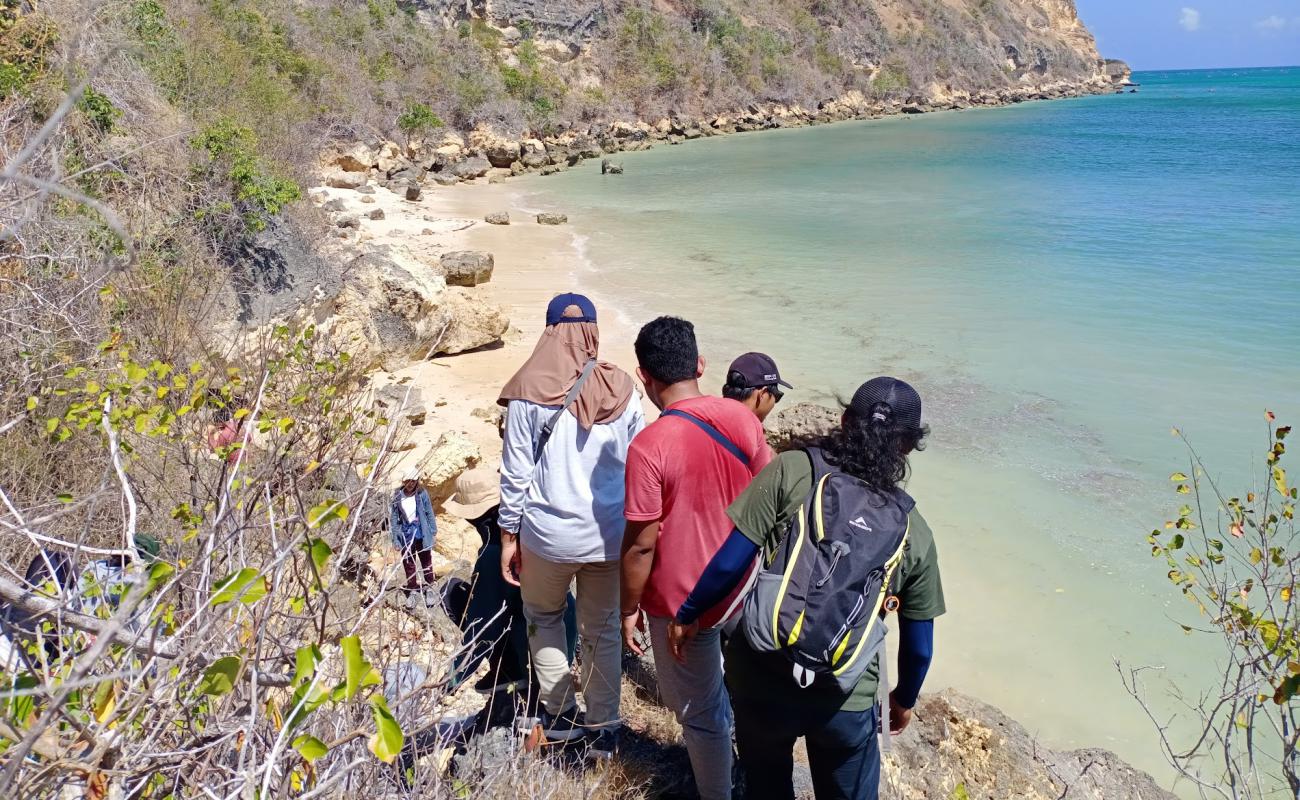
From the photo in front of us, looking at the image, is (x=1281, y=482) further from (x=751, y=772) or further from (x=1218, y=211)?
(x=1218, y=211)

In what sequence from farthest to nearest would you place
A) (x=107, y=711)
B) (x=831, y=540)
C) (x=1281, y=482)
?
1. (x=1281, y=482)
2. (x=831, y=540)
3. (x=107, y=711)

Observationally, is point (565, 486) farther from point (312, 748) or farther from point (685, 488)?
point (312, 748)

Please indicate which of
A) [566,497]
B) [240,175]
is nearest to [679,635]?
[566,497]

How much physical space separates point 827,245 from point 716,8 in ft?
115

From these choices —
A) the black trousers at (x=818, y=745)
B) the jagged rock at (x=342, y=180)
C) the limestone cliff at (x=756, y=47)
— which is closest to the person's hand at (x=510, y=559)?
the black trousers at (x=818, y=745)

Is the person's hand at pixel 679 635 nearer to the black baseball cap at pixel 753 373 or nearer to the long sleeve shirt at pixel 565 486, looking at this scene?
the long sleeve shirt at pixel 565 486

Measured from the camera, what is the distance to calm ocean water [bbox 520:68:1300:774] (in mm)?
5367

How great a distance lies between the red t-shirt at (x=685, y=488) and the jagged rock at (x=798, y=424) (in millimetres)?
3351

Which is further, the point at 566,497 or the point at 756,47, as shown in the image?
the point at 756,47

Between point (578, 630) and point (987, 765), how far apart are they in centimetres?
189

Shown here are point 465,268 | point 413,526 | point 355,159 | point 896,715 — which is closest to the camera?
point 896,715

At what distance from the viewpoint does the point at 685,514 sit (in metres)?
2.58

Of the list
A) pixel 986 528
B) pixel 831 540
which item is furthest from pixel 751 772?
pixel 986 528

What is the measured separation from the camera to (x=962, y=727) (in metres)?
3.69
